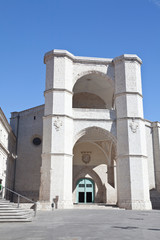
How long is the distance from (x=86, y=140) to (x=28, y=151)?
6132 mm

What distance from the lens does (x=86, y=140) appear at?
26.8m

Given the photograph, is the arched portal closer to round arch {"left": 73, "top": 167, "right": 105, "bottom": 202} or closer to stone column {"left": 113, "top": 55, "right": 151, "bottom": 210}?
round arch {"left": 73, "top": 167, "right": 105, "bottom": 202}

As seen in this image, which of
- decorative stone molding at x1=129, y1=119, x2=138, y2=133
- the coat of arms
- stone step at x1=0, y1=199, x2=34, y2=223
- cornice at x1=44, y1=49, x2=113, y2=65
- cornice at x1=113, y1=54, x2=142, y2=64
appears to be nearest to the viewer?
stone step at x1=0, y1=199, x2=34, y2=223

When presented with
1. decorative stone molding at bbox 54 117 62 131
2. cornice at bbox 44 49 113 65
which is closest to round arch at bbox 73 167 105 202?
decorative stone molding at bbox 54 117 62 131

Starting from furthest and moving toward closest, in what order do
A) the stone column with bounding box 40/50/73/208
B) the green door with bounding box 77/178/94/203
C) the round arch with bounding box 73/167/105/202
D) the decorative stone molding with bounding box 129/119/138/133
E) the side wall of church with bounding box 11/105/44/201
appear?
the side wall of church with bounding box 11/105/44/201
the round arch with bounding box 73/167/105/202
the green door with bounding box 77/178/94/203
the decorative stone molding with bounding box 129/119/138/133
the stone column with bounding box 40/50/73/208

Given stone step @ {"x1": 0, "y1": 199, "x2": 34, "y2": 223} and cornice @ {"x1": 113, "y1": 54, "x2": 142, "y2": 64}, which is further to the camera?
cornice @ {"x1": 113, "y1": 54, "x2": 142, "y2": 64}

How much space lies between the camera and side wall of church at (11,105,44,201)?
27.1 metres

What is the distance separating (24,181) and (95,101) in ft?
35.3

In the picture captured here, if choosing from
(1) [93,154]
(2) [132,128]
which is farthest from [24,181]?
(2) [132,128]

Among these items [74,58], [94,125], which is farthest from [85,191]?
[74,58]

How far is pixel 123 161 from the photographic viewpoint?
69.8 ft

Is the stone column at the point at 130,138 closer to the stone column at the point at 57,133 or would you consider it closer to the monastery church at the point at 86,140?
the monastery church at the point at 86,140

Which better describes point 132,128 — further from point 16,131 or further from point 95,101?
point 16,131

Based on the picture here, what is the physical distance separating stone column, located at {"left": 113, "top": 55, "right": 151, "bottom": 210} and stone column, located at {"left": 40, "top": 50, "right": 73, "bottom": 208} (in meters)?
3.98
